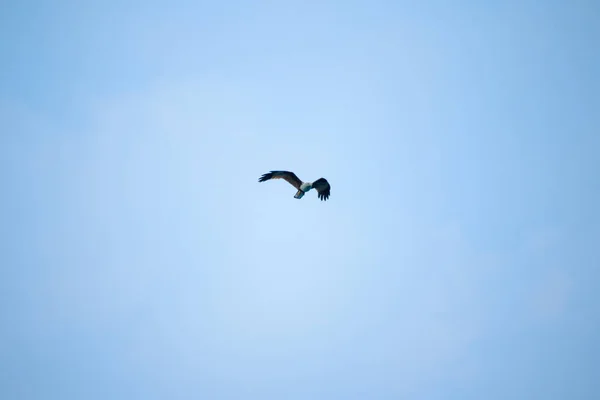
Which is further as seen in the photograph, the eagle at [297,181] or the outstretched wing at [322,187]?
the outstretched wing at [322,187]

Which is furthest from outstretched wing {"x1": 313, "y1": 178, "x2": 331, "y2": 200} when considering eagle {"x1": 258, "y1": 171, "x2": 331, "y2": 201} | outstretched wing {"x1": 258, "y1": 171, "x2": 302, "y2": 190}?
outstretched wing {"x1": 258, "y1": 171, "x2": 302, "y2": 190}

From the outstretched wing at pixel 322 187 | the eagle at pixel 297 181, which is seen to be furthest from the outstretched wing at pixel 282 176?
Answer: the outstretched wing at pixel 322 187

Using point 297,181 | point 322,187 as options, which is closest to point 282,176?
point 297,181

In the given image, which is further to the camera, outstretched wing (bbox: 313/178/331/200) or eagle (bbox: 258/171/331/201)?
outstretched wing (bbox: 313/178/331/200)

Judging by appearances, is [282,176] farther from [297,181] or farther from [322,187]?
[322,187]

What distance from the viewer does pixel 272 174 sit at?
29.9 meters

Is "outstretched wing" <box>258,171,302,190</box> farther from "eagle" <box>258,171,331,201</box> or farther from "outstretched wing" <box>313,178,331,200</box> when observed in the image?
"outstretched wing" <box>313,178,331,200</box>

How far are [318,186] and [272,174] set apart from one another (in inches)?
135

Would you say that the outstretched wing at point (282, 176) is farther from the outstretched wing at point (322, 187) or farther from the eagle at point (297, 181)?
the outstretched wing at point (322, 187)

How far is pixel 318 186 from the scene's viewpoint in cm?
3091
